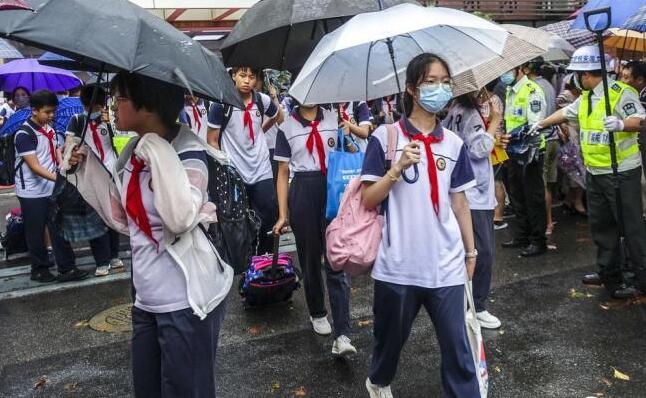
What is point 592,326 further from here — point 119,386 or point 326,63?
point 119,386

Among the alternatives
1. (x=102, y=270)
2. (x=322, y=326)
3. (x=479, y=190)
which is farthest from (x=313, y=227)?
(x=102, y=270)

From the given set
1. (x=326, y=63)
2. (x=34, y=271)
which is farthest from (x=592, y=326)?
(x=34, y=271)

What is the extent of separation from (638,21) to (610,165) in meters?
1.26

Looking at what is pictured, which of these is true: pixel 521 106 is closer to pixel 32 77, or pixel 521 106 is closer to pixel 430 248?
pixel 430 248

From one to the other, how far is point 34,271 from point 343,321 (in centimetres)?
410

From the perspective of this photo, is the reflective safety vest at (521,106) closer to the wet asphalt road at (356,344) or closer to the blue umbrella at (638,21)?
the wet asphalt road at (356,344)

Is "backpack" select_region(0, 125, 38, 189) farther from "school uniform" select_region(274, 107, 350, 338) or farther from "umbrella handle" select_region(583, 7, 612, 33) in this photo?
"umbrella handle" select_region(583, 7, 612, 33)

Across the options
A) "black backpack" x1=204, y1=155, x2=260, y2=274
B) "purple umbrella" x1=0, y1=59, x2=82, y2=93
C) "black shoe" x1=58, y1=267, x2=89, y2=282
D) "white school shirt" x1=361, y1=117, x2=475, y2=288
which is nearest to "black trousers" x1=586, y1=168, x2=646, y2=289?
"white school shirt" x1=361, y1=117, x2=475, y2=288

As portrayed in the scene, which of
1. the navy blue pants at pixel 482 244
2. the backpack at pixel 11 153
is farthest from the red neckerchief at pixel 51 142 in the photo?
the navy blue pants at pixel 482 244

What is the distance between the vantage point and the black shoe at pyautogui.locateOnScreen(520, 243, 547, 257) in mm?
7084

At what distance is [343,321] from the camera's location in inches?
183

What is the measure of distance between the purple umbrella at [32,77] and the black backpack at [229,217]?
18.4ft

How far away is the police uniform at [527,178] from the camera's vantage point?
717cm

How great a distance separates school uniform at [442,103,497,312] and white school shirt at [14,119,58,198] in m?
4.38
